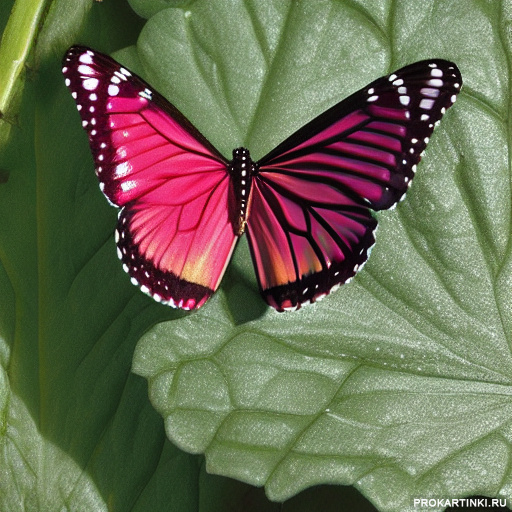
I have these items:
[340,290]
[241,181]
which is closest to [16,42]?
[241,181]

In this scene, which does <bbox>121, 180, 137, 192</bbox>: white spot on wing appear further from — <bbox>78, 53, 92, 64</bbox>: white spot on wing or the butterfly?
<bbox>78, 53, 92, 64</bbox>: white spot on wing

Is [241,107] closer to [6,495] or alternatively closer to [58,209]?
[58,209]

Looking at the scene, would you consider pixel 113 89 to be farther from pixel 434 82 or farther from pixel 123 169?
pixel 434 82

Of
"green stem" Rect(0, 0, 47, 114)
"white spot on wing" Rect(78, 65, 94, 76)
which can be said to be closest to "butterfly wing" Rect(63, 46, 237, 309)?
"white spot on wing" Rect(78, 65, 94, 76)

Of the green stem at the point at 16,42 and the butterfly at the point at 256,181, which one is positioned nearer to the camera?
the butterfly at the point at 256,181

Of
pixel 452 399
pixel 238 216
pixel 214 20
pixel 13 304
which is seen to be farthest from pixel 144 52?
pixel 452 399

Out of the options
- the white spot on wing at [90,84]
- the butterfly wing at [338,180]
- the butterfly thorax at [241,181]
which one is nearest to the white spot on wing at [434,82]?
the butterfly wing at [338,180]

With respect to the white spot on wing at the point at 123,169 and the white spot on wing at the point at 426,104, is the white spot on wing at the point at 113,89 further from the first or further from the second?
the white spot on wing at the point at 426,104
